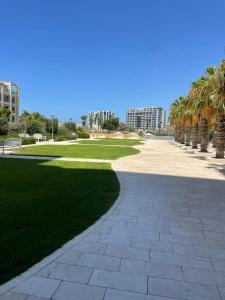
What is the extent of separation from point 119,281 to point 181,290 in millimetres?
710

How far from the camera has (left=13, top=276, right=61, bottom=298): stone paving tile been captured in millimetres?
3020

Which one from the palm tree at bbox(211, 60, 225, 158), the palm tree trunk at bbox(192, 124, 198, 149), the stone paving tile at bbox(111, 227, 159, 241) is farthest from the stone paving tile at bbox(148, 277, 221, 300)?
the palm tree trunk at bbox(192, 124, 198, 149)

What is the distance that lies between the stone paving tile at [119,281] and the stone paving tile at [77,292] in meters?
0.12

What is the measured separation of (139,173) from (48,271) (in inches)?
319

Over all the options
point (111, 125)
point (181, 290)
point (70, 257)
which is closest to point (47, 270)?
point (70, 257)

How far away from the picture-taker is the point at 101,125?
357 ft

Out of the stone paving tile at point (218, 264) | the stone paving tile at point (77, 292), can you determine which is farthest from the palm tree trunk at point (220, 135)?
the stone paving tile at point (77, 292)

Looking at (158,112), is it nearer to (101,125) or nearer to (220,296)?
(101,125)

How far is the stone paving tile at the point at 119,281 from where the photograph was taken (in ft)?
10.4

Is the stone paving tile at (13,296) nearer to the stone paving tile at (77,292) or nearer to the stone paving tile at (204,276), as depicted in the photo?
the stone paving tile at (77,292)

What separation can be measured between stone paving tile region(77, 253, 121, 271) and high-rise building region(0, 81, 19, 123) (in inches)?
3036

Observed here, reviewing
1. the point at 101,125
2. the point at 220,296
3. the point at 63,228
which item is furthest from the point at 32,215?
the point at 101,125

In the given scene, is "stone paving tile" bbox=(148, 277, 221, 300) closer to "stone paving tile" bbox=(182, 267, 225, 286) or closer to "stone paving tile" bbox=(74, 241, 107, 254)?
"stone paving tile" bbox=(182, 267, 225, 286)

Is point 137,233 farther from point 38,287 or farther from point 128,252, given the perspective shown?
point 38,287
